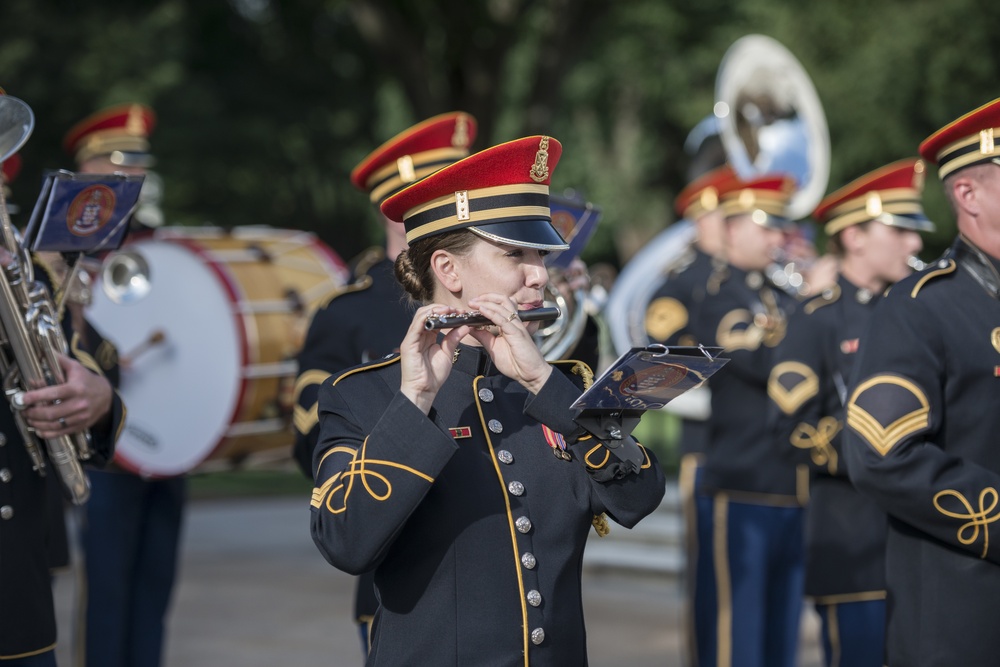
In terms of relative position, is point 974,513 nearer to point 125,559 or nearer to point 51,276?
point 51,276

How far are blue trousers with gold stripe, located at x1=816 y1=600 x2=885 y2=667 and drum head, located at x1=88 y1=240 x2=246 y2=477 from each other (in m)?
2.88

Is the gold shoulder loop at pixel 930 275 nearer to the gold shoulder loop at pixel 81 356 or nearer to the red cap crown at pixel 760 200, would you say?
the gold shoulder loop at pixel 81 356

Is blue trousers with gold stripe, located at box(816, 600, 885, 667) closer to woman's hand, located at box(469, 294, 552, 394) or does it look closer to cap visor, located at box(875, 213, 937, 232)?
cap visor, located at box(875, 213, 937, 232)

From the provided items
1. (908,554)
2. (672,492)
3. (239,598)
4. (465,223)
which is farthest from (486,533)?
(672,492)

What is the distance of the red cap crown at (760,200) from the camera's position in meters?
6.84

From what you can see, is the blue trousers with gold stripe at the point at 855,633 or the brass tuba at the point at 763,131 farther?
the brass tuba at the point at 763,131

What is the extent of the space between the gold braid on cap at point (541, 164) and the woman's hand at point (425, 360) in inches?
16.1

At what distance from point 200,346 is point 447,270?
396cm

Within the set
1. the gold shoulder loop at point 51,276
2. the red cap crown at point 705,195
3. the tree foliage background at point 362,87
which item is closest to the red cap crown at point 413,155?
the gold shoulder loop at point 51,276

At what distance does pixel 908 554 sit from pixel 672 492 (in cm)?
735

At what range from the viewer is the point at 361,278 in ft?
15.2

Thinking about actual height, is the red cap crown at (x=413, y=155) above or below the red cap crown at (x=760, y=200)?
above

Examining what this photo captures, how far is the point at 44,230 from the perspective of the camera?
12.3 ft

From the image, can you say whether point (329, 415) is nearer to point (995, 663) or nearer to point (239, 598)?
point (995, 663)
